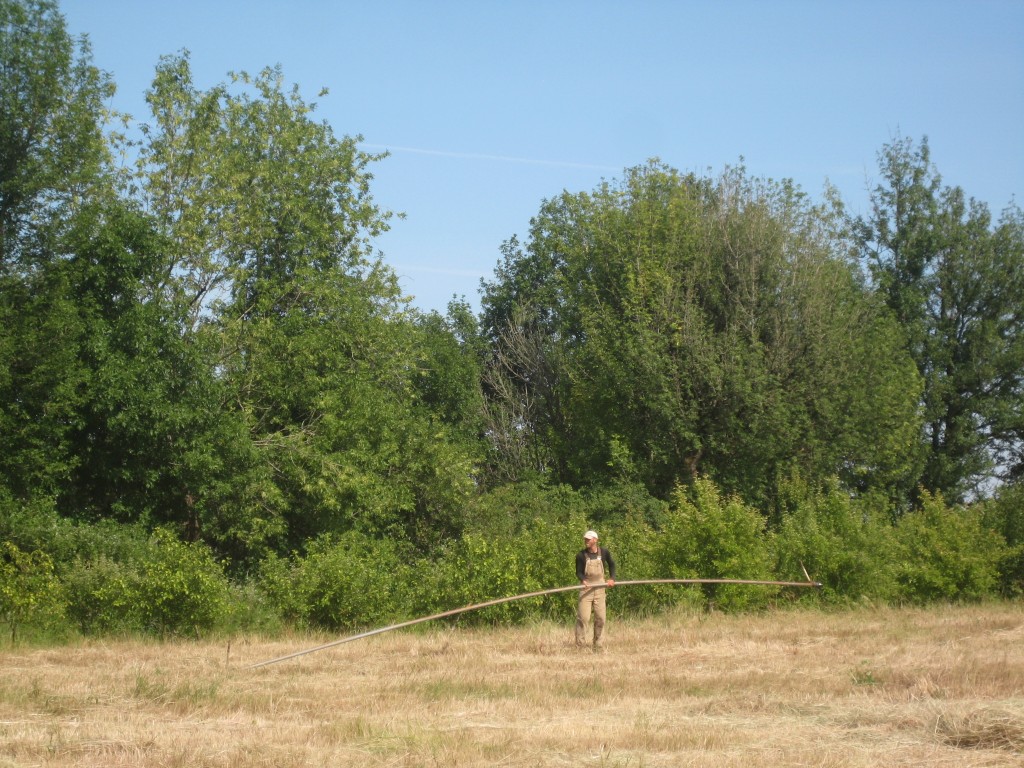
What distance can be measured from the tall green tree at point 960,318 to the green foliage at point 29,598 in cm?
2932

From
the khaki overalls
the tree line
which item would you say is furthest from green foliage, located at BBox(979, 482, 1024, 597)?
the khaki overalls

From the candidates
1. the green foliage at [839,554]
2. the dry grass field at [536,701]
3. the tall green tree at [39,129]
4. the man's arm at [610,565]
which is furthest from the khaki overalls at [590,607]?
the tall green tree at [39,129]

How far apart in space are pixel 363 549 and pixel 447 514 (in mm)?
4403

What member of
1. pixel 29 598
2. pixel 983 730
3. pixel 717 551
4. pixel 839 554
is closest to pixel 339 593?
pixel 29 598

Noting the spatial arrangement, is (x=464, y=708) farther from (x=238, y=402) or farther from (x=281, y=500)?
(x=238, y=402)

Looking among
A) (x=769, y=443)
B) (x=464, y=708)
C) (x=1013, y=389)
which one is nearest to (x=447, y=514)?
(x=769, y=443)

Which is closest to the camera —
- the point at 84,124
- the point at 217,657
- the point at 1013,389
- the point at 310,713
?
the point at 310,713

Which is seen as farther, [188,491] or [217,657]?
[188,491]

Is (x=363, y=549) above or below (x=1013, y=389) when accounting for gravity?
below

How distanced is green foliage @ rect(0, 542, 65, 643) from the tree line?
0.19 feet

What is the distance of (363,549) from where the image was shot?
76.4 ft

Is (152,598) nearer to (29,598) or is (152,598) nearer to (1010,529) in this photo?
(29,598)

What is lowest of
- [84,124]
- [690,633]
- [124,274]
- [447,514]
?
[690,633]

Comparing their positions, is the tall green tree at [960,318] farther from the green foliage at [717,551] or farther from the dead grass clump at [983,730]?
the dead grass clump at [983,730]
